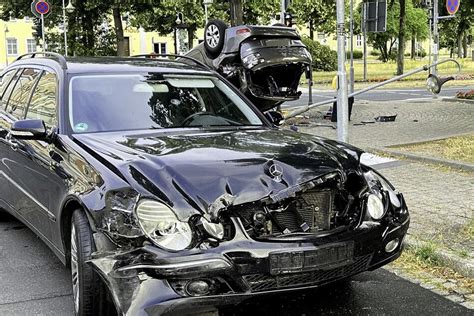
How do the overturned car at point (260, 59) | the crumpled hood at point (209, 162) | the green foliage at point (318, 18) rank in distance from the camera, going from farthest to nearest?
1. the green foliage at point (318, 18)
2. the overturned car at point (260, 59)
3. the crumpled hood at point (209, 162)

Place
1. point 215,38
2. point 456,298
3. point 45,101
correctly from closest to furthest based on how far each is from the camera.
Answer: point 456,298
point 45,101
point 215,38

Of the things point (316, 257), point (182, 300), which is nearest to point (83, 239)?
point (182, 300)

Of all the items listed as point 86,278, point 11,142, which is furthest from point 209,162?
point 11,142

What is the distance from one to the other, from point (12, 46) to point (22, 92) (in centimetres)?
5836

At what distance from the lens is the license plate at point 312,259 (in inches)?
125

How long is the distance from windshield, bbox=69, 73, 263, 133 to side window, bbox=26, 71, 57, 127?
20 centimetres

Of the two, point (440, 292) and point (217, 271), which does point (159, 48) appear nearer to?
point (440, 292)

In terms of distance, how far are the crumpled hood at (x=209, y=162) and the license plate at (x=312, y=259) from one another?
36 cm

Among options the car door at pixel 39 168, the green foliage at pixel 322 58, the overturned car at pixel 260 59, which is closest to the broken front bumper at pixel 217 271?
the car door at pixel 39 168

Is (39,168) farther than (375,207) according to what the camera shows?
Yes

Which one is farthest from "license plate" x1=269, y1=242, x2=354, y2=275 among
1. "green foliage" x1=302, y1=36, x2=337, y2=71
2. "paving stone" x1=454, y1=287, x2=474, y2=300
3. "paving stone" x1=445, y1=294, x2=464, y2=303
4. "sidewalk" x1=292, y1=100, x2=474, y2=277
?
"green foliage" x1=302, y1=36, x2=337, y2=71

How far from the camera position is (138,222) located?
3.19 meters

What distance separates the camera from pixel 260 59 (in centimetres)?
915

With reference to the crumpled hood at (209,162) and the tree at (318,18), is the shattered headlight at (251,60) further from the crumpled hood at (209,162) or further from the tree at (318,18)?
the tree at (318,18)
